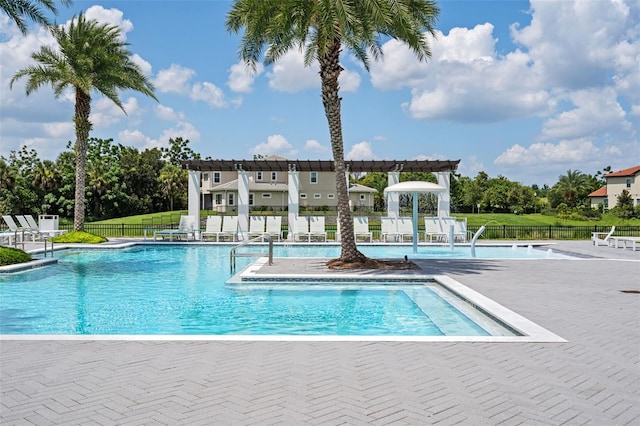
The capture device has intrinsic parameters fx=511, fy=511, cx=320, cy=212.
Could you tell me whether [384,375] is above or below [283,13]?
below

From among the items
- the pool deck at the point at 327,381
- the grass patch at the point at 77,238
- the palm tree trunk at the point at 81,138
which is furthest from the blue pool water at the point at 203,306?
the palm tree trunk at the point at 81,138

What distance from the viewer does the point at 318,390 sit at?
4305 millimetres

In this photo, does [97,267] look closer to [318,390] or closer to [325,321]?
[325,321]

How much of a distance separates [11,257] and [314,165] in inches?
645

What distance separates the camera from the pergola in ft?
85.7

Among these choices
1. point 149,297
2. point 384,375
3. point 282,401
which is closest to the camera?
point 282,401

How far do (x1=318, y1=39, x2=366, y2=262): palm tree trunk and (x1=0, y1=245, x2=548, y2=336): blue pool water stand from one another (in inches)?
96.1

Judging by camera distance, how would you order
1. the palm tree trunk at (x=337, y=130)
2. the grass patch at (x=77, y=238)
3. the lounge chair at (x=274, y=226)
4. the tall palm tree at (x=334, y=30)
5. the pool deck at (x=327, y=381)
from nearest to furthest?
the pool deck at (x=327, y=381) → the tall palm tree at (x=334, y=30) → the palm tree trunk at (x=337, y=130) → the grass patch at (x=77, y=238) → the lounge chair at (x=274, y=226)

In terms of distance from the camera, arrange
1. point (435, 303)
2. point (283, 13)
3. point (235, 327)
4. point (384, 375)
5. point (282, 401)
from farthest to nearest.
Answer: point (283, 13) → point (435, 303) → point (235, 327) → point (384, 375) → point (282, 401)

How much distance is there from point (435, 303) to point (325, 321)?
2474mm

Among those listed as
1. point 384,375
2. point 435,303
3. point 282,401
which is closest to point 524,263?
point 435,303

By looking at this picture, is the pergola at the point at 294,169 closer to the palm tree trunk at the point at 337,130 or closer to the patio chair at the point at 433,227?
the patio chair at the point at 433,227

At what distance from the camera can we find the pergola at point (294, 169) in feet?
85.7

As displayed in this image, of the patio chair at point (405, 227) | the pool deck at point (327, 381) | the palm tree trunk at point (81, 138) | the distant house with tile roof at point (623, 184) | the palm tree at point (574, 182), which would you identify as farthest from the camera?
the palm tree at point (574, 182)
